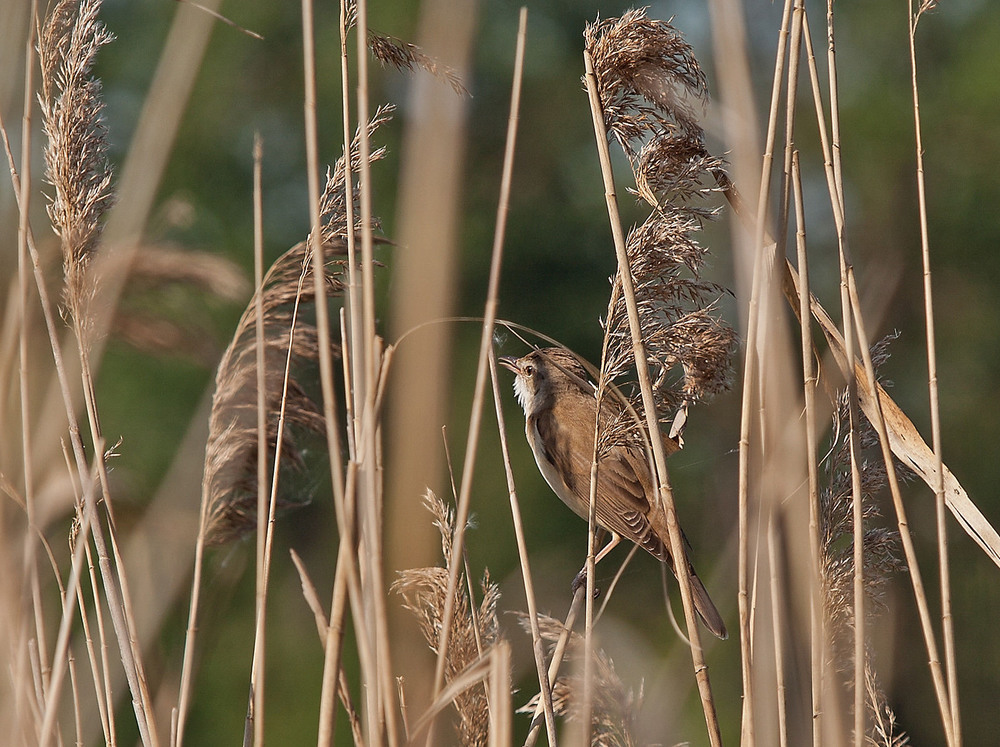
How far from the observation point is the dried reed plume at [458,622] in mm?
1911

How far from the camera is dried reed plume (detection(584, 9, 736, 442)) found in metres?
1.83

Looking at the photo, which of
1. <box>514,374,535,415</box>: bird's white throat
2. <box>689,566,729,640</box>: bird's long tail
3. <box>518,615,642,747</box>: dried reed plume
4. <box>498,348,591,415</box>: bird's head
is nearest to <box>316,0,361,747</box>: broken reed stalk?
<box>518,615,642,747</box>: dried reed plume

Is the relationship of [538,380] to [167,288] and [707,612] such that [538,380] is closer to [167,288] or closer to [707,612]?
[707,612]

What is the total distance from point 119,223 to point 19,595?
797mm

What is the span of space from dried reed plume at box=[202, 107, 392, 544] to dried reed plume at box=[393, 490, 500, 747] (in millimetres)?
378

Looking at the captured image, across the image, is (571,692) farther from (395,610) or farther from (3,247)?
(3,247)

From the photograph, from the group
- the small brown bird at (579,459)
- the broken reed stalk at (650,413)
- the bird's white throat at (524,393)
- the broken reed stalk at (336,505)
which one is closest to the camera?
the broken reed stalk at (336,505)

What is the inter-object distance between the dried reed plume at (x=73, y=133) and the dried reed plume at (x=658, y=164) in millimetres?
954

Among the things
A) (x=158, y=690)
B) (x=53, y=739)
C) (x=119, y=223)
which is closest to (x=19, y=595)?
(x=53, y=739)

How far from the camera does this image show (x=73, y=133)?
1884 millimetres

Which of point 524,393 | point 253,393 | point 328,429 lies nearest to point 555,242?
point 524,393

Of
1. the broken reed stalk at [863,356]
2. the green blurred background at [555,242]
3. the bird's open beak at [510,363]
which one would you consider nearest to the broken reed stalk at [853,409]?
the broken reed stalk at [863,356]

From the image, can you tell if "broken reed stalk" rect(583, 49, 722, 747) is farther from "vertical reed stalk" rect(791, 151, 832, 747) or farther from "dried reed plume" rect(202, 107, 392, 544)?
"dried reed plume" rect(202, 107, 392, 544)

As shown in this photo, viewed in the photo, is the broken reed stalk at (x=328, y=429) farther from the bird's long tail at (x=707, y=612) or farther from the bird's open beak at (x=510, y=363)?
the bird's open beak at (x=510, y=363)
